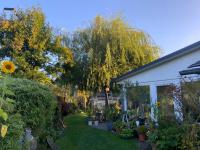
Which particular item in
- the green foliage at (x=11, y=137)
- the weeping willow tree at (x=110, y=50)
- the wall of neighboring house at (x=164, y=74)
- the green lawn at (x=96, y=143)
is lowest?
the green lawn at (x=96, y=143)

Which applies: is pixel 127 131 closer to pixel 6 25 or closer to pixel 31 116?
pixel 31 116

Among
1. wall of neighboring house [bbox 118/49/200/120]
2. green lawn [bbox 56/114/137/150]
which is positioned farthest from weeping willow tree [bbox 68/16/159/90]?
green lawn [bbox 56/114/137/150]

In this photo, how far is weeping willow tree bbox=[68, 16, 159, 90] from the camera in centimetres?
2116

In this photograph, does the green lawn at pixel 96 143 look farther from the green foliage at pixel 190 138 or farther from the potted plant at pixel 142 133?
the green foliage at pixel 190 138

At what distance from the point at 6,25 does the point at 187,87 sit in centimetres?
1492

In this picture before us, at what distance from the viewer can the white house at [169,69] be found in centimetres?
1097

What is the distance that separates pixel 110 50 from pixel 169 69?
8805 millimetres

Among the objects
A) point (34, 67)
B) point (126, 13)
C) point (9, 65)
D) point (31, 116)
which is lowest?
point (31, 116)

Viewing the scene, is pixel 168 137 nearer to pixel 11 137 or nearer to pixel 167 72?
pixel 167 72

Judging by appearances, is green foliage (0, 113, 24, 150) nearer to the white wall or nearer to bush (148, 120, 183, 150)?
bush (148, 120, 183, 150)

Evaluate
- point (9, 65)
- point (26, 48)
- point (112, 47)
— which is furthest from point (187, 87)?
point (26, 48)

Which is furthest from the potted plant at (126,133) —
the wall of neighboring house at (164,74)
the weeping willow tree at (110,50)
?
the weeping willow tree at (110,50)

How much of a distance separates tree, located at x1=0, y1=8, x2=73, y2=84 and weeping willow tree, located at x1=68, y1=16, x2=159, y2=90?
1.80 metres

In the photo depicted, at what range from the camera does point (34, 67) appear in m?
20.6
